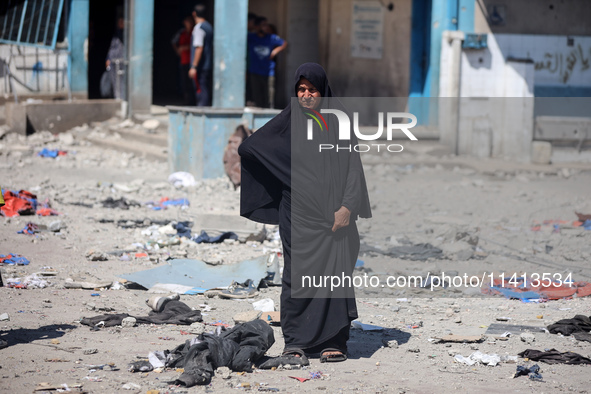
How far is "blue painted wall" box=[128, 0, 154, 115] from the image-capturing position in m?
13.6

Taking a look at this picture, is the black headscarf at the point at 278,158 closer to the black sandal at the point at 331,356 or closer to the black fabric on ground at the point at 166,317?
the black sandal at the point at 331,356

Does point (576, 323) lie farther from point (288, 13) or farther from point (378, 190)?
point (288, 13)

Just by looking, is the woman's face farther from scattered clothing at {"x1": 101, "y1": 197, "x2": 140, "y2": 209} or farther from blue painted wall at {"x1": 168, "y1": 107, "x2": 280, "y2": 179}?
blue painted wall at {"x1": 168, "y1": 107, "x2": 280, "y2": 179}

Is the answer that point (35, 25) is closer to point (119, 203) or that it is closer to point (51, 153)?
point (51, 153)

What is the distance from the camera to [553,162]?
43.8 feet

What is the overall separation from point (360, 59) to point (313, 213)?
33.5 feet

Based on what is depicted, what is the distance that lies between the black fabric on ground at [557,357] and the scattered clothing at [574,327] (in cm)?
48

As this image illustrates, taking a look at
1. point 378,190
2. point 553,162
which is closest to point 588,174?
point 553,162

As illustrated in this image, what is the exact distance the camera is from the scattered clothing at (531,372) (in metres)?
4.10

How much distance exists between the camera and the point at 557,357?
172 inches

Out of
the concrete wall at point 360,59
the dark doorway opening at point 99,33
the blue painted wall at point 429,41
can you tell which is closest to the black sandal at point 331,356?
the blue painted wall at point 429,41

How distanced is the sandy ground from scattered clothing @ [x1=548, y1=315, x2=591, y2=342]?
7 centimetres

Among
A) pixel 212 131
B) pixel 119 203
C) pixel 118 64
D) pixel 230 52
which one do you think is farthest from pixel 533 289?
pixel 118 64

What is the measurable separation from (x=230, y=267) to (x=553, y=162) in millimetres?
8673
